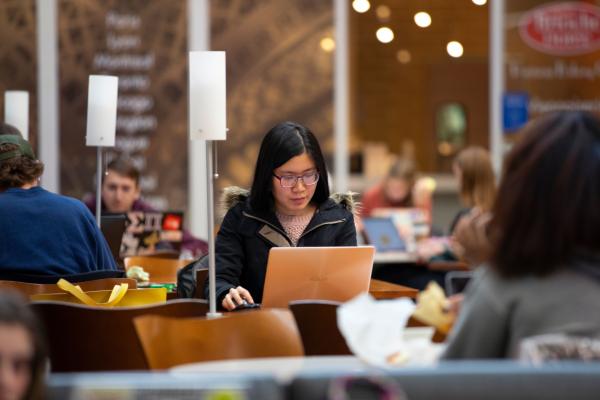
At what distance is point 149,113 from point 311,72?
5.00ft

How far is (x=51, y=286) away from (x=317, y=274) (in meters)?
0.98

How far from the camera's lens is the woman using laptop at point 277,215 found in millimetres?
4969

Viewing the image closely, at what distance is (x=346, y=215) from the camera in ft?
16.8

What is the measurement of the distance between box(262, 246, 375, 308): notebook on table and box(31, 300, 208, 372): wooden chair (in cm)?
64

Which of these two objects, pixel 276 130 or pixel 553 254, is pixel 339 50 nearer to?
pixel 276 130

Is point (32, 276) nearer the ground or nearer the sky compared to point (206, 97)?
nearer the ground

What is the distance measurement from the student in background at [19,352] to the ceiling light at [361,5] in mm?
9238

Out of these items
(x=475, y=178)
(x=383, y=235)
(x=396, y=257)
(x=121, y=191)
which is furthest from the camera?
(x=383, y=235)

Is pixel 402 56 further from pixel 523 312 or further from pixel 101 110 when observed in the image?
pixel 523 312

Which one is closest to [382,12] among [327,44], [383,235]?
[327,44]

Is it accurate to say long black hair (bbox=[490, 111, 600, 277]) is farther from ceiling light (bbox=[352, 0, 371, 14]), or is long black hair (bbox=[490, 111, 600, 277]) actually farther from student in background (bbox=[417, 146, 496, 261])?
ceiling light (bbox=[352, 0, 371, 14])

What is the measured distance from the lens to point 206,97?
462 centimetres

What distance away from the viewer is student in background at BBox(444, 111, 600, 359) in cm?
259

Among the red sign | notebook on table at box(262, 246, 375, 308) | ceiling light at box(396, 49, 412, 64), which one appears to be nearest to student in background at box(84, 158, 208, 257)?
notebook on table at box(262, 246, 375, 308)
